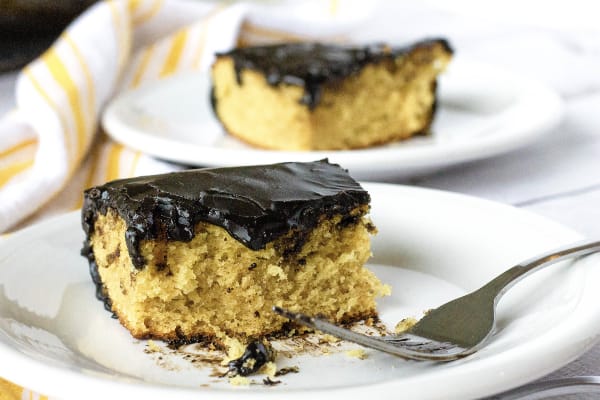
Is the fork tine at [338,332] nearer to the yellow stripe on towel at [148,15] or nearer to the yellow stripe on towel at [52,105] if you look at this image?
the yellow stripe on towel at [52,105]

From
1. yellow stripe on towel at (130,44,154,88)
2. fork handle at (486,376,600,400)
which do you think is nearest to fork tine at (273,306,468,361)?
fork handle at (486,376,600,400)

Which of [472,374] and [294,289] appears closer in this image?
[472,374]

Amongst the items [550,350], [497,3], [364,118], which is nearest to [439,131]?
[364,118]

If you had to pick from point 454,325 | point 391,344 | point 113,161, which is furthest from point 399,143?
point 391,344

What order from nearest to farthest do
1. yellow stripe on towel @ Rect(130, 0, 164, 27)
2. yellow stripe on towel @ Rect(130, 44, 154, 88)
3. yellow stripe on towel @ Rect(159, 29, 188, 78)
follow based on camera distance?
yellow stripe on towel @ Rect(130, 44, 154, 88)
yellow stripe on towel @ Rect(159, 29, 188, 78)
yellow stripe on towel @ Rect(130, 0, 164, 27)

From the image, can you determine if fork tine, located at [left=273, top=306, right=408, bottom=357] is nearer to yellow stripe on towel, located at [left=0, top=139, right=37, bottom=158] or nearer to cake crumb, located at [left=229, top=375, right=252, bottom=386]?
cake crumb, located at [left=229, top=375, right=252, bottom=386]

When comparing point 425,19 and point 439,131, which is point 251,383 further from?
point 425,19
